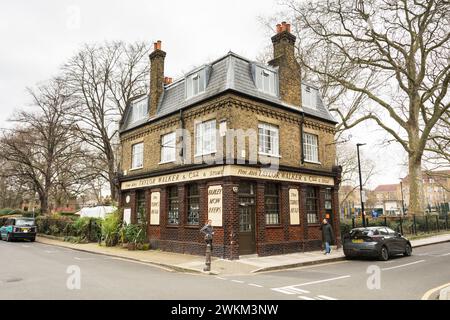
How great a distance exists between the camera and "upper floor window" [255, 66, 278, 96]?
16.8 metres

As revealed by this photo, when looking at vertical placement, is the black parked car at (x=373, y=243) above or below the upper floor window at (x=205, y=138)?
below

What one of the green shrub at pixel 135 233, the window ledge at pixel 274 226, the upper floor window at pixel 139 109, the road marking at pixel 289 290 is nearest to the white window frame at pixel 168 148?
the upper floor window at pixel 139 109

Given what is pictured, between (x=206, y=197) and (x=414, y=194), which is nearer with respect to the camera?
(x=206, y=197)

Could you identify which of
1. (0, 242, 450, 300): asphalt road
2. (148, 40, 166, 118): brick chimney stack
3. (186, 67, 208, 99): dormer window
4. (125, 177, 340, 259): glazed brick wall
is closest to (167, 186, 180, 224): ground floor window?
(125, 177, 340, 259): glazed brick wall

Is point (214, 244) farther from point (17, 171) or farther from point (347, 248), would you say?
point (17, 171)

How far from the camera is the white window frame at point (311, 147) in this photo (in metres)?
18.5

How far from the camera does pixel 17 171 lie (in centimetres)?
3284

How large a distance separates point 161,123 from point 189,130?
8.55 feet

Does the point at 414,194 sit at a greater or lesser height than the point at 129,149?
lesser

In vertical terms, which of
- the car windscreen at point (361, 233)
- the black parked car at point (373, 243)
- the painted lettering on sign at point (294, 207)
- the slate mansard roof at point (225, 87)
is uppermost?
the slate mansard roof at point (225, 87)

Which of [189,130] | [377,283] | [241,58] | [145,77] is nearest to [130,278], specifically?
[377,283]

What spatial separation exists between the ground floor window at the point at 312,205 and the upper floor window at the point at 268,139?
3446 mm

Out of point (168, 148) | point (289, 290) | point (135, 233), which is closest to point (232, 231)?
point (289, 290)

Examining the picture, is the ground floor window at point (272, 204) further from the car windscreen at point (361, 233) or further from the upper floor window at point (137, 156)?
the upper floor window at point (137, 156)
